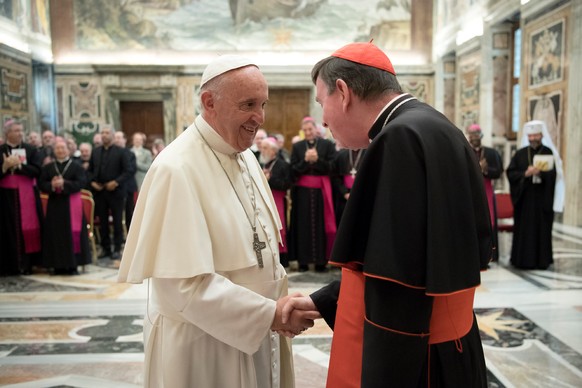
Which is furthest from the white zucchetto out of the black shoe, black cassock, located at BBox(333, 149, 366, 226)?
the black shoe

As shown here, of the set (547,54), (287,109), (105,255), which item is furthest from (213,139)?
(287,109)

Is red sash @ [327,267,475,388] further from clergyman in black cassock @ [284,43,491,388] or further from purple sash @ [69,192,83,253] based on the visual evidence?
purple sash @ [69,192,83,253]

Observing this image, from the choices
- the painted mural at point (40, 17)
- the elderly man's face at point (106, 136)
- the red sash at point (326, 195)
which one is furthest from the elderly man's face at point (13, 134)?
the painted mural at point (40, 17)

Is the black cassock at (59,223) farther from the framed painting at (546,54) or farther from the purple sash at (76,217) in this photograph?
the framed painting at (546,54)

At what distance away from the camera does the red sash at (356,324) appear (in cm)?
157

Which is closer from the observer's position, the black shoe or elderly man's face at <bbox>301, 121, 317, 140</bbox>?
elderly man's face at <bbox>301, 121, 317, 140</bbox>

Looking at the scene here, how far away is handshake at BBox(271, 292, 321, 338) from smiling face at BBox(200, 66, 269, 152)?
63 cm

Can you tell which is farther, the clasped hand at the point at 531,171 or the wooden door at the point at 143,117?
the wooden door at the point at 143,117

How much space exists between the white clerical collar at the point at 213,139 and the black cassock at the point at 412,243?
2.38 feet

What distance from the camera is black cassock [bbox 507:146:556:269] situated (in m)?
7.11

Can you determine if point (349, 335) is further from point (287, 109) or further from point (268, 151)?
point (287, 109)

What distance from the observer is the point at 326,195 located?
7344mm

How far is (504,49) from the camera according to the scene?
12.4 metres

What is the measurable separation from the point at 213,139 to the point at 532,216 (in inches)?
245
